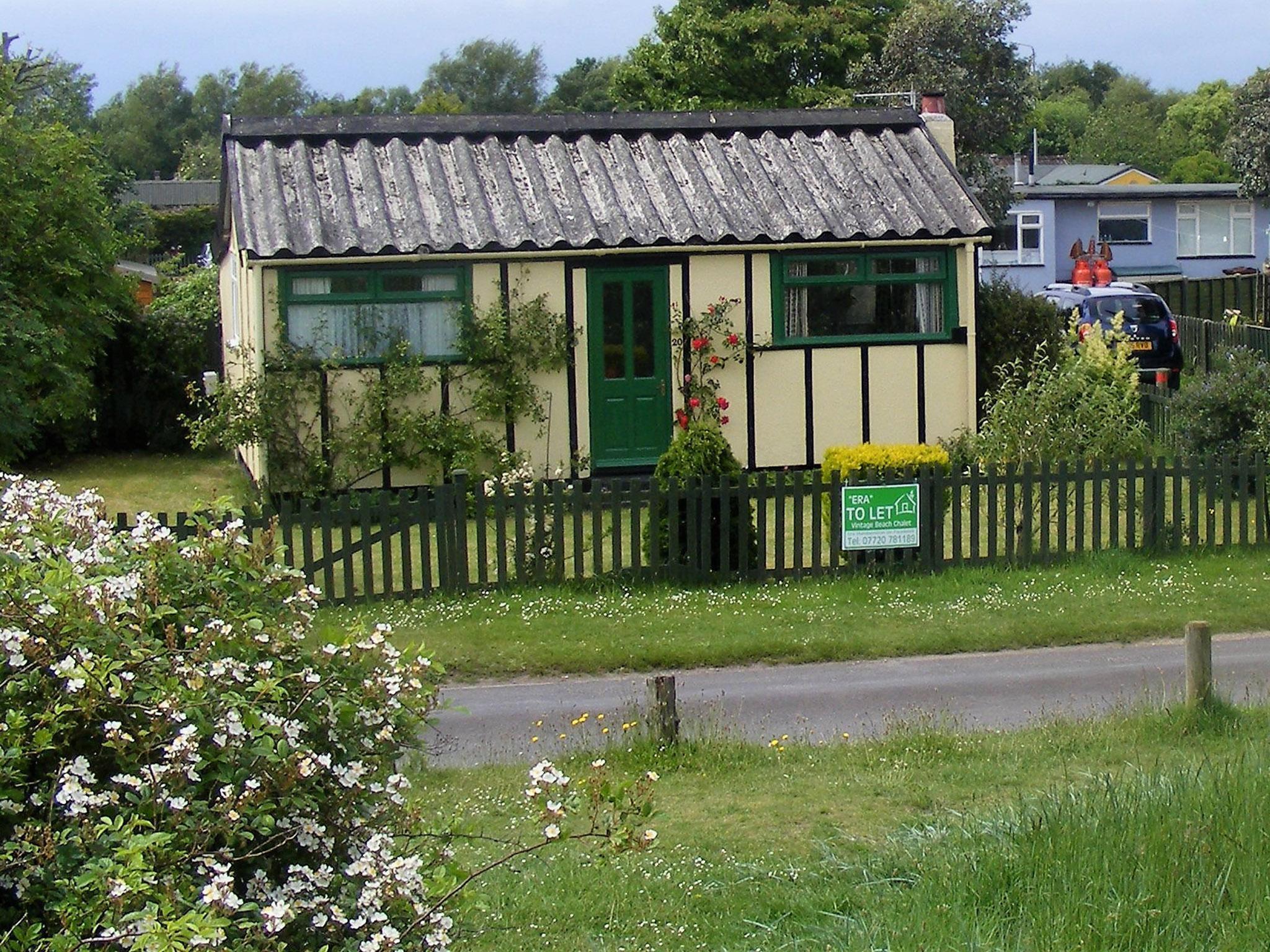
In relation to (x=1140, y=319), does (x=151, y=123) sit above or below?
above

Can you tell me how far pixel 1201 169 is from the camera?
75.1 meters

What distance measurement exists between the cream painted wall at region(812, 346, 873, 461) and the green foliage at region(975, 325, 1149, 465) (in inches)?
70.9

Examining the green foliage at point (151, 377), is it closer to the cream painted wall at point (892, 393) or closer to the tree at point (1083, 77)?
the cream painted wall at point (892, 393)

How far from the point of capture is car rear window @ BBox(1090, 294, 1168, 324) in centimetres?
3014

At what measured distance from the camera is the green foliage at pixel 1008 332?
2181 cm

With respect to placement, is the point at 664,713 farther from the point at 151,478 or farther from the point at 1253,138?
the point at 1253,138

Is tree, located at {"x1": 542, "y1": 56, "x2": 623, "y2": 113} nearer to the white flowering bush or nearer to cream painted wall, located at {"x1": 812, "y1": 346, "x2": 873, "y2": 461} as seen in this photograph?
cream painted wall, located at {"x1": 812, "y1": 346, "x2": 873, "y2": 461}

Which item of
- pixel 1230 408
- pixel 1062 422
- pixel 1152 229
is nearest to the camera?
pixel 1062 422

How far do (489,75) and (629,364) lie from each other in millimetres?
105456

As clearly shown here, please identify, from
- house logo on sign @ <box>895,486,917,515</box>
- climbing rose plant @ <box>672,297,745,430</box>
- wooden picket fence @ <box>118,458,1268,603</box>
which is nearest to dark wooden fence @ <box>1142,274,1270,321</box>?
climbing rose plant @ <box>672,297,745,430</box>

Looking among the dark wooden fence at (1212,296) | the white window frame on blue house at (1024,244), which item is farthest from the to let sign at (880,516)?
the white window frame on blue house at (1024,244)

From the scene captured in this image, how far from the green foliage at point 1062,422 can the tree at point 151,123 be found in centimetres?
8406

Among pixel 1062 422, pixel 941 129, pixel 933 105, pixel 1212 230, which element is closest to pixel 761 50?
pixel 1212 230

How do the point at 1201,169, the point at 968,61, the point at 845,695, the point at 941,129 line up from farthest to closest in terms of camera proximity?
the point at 1201,169 → the point at 968,61 → the point at 941,129 → the point at 845,695
